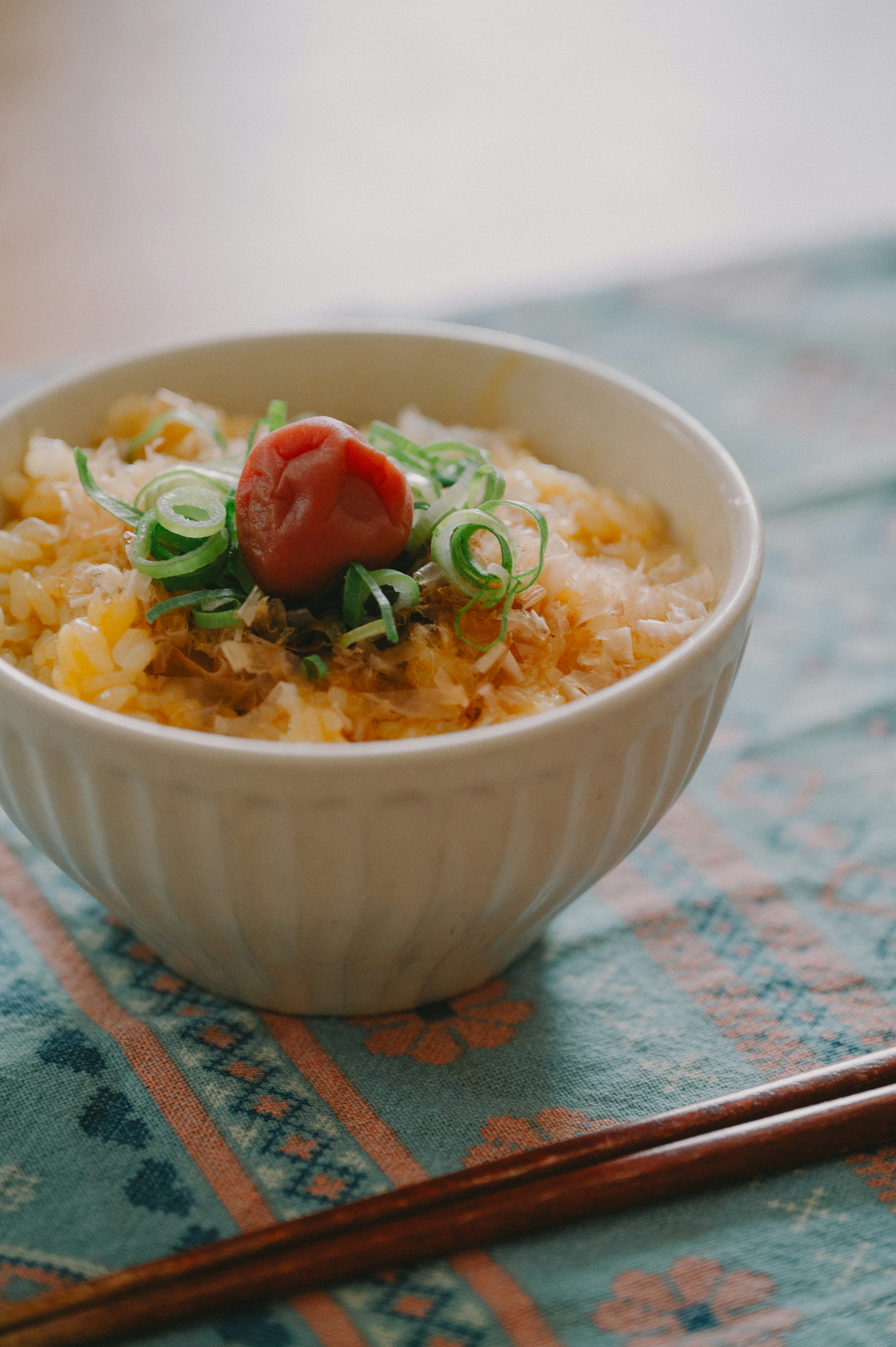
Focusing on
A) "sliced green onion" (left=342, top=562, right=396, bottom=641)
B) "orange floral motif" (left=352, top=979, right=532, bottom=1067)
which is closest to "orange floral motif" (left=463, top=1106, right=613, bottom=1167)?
"orange floral motif" (left=352, top=979, right=532, bottom=1067)

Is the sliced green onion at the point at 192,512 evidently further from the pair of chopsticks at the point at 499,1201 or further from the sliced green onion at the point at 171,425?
the pair of chopsticks at the point at 499,1201

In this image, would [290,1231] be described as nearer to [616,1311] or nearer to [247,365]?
[616,1311]

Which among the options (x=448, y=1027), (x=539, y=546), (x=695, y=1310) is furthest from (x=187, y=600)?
(x=695, y=1310)

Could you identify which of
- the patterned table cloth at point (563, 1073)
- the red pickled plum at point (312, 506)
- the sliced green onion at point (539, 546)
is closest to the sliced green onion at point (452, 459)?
the sliced green onion at point (539, 546)

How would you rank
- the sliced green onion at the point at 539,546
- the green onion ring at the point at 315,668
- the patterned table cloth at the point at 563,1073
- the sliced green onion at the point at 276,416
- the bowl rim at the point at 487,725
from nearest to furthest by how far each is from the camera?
the bowl rim at the point at 487,725 → the patterned table cloth at the point at 563,1073 → the green onion ring at the point at 315,668 → the sliced green onion at the point at 539,546 → the sliced green onion at the point at 276,416

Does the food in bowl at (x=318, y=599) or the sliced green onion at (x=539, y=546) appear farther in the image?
the sliced green onion at (x=539, y=546)

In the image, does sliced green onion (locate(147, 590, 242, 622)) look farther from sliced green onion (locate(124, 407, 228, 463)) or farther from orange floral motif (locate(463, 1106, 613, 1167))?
orange floral motif (locate(463, 1106, 613, 1167))

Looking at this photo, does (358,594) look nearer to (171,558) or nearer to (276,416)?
(171,558)
